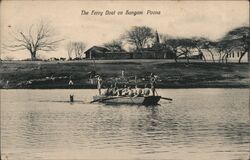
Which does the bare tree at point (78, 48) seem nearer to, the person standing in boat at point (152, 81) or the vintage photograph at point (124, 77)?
the vintage photograph at point (124, 77)

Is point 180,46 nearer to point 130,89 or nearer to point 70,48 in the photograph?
point 130,89

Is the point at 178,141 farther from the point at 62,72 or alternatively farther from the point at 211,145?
the point at 62,72

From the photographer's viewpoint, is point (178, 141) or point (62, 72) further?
point (62, 72)

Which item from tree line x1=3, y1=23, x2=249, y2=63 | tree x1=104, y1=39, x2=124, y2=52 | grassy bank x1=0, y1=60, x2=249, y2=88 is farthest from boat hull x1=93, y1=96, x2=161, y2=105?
tree x1=104, y1=39, x2=124, y2=52

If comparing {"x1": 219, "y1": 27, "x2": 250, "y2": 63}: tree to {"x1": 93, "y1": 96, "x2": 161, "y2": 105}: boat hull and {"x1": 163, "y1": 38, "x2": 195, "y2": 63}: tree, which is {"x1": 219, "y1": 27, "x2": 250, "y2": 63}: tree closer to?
{"x1": 163, "y1": 38, "x2": 195, "y2": 63}: tree

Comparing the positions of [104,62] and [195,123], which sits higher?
[104,62]

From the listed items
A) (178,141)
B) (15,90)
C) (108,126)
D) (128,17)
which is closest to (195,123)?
(178,141)
